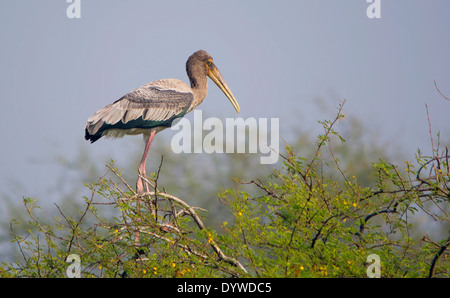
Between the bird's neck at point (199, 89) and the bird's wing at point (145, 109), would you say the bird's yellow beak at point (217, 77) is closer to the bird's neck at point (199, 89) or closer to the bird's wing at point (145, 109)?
the bird's neck at point (199, 89)

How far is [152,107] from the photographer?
864 cm

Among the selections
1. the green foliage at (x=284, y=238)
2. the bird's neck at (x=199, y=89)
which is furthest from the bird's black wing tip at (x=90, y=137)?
the green foliage at (x=284, y=238)

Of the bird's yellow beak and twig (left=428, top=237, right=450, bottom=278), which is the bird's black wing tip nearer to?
the bird's yellow beak

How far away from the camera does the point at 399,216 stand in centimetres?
503

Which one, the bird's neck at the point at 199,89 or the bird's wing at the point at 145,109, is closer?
the bird's wing at the point at 145,109

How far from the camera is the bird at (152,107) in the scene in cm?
820

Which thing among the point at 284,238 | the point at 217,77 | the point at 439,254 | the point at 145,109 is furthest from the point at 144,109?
the point at 439,254

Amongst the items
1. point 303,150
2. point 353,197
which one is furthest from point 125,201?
point 303,150

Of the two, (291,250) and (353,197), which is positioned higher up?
(353,197)

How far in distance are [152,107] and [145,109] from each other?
101 millimetres

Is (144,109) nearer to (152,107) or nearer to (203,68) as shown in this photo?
(152,107)
